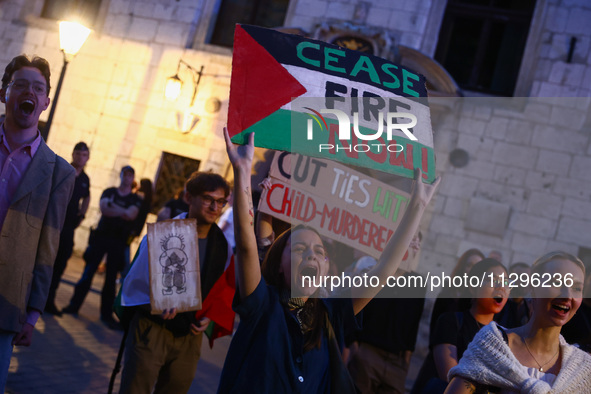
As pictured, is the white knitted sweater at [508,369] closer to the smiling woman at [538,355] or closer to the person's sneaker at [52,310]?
the smiling woman at [538,355]

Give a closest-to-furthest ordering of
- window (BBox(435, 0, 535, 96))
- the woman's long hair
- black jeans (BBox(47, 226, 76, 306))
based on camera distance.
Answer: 1. the woman's long hair
2. black jeans (BBox(47, 226, 76, 306))
3. window (BBox(435, 0, 535, 96))

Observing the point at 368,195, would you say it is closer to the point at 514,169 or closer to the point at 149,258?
the point at 149,258

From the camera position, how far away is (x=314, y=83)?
10.6 feet

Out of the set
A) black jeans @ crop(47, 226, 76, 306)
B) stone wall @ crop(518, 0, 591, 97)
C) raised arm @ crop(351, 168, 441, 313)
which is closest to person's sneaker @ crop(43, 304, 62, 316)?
→ black jeans @ crop(47, 226, 76, 306)

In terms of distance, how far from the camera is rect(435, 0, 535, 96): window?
1216cm

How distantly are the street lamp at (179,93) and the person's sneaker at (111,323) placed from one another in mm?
5714

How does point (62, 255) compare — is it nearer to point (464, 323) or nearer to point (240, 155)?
point (464, 323)

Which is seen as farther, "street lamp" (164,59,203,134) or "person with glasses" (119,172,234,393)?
"street lamp" (164,59,203,134)

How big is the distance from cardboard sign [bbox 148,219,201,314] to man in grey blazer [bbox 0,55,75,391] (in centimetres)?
73

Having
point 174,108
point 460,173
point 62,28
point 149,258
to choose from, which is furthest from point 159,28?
point 149,258

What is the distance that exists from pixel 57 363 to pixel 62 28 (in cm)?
458

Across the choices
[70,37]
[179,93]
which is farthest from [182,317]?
[179,93]

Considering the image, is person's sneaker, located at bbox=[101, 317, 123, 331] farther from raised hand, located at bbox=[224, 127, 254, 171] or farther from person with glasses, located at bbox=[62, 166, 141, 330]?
raised hand, located at bbox=[224, 127, 254, 171]

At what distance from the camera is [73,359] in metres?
5.93
